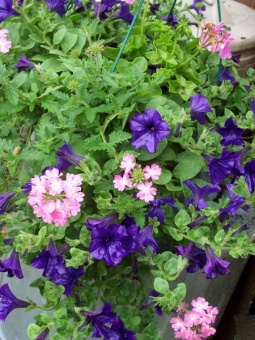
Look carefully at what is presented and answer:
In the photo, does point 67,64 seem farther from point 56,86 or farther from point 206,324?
point 206,324

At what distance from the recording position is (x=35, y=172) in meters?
1.16

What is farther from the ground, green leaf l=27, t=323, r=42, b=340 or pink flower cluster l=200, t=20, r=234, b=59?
pink flower cluster l=200, t=20, r=234, b=59

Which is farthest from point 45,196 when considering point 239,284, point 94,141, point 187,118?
point 239,284

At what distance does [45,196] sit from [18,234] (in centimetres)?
18

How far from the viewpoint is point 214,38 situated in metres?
1.26

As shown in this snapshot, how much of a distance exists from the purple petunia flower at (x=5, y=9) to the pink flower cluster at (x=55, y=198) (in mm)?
539

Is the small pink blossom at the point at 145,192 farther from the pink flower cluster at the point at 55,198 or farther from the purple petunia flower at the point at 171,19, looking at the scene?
the purple petunia flower at the point at 171,19

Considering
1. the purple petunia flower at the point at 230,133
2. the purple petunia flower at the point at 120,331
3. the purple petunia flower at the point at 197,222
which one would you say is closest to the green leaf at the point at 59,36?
the purple petunia flower at the point at 230,133

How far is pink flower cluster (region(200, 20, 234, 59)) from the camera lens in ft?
4.11

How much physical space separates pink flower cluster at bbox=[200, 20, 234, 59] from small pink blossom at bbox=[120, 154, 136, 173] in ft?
1.26

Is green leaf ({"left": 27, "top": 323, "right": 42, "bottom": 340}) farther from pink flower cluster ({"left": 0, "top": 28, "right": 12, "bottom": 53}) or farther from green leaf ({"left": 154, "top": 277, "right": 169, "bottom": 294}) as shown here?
pink flower cluster ({"left": 0, "top": 28, "right": 12, "bottom": 53})

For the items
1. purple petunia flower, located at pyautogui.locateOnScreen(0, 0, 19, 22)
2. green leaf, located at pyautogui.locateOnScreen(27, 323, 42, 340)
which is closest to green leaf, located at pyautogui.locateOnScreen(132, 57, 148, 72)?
purple petunia flower, located at pyautogui.locateOnScreen(0, 0, 19, 22)

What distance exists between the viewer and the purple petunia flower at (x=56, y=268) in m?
1.05

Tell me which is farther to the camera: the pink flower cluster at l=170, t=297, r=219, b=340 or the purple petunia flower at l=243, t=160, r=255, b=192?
the purple petunia flower at l=243, t=160, r=255, b=192
